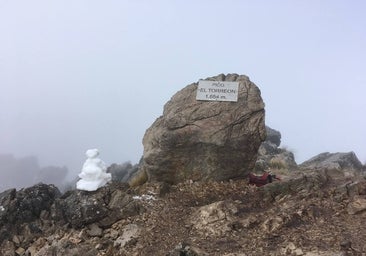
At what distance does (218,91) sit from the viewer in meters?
13.7

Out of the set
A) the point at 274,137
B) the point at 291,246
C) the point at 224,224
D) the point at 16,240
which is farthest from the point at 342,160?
the point at 16,240

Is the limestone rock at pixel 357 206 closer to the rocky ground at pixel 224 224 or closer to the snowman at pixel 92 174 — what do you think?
the rocky ground at pixel 224 224

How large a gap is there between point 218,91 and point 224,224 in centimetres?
491

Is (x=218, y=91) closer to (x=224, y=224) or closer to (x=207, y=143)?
(x=207, y=143)

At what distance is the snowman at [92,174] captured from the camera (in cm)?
1203

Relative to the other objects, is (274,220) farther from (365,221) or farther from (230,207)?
(365,221)

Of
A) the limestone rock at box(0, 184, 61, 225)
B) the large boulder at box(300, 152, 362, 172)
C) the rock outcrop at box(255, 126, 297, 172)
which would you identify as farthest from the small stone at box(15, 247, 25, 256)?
the large boulder at box(300, 152, 362, 172)

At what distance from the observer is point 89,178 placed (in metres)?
12.2

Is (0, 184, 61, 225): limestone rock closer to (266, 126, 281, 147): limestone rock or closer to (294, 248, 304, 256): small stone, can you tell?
(294, 248, 304, 256): small stone

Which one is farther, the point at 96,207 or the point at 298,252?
the point at 96,207

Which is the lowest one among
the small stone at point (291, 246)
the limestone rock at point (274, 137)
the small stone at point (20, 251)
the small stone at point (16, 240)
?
the small stone at point (20, 251)

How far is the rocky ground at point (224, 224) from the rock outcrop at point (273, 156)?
4900 mm

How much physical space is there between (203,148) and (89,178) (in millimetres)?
3503

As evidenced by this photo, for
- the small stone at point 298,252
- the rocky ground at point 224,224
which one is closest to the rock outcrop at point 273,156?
the rocky ground at point 224,224
